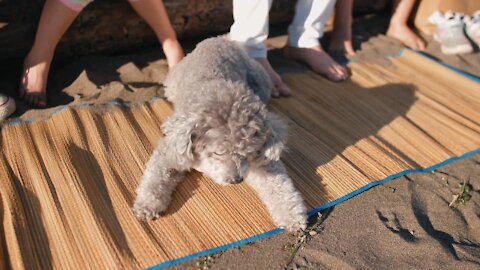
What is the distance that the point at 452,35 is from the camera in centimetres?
396

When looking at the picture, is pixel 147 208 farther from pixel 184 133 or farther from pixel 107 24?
pixel 107 24

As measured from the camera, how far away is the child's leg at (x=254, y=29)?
2.92m

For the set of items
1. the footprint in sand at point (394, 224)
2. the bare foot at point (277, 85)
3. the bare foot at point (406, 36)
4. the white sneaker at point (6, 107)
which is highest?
the white sneaker at point (6, 107)

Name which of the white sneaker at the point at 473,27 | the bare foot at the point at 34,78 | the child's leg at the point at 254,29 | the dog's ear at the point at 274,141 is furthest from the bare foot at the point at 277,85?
the white sneaker at the point at 473,27

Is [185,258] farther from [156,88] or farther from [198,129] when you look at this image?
[156,88]

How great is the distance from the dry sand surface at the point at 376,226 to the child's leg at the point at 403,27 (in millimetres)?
1763

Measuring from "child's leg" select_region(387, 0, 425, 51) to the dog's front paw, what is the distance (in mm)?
3264

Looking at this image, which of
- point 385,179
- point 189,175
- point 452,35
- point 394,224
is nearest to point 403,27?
point 452,35

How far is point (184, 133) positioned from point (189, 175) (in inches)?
20.5

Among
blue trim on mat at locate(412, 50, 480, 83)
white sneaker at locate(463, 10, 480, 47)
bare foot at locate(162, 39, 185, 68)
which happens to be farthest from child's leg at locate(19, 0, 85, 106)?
white sneaker at locate(463, 10, 480, 47)

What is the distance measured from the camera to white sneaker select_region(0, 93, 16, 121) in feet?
7.85

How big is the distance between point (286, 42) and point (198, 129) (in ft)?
7.85

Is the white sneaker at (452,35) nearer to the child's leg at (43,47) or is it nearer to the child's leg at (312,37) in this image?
the child's leg at (312,37)

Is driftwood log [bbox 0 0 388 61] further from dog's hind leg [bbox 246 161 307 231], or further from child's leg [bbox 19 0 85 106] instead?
dog's hind leg [bbox 246 161 307 231]
